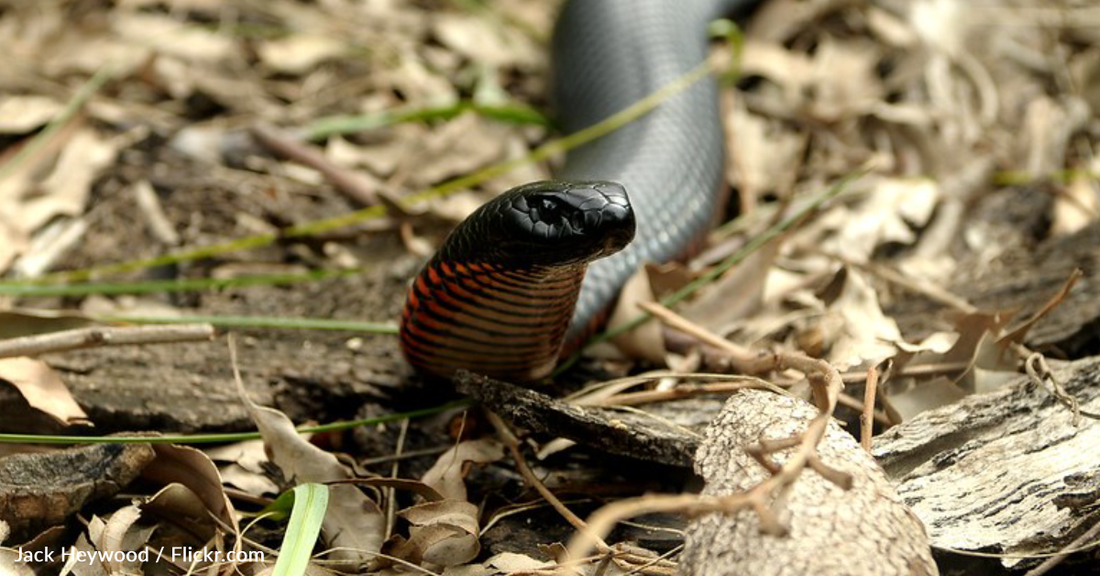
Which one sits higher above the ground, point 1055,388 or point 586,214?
point 586,214

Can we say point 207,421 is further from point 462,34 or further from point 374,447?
point 462,34

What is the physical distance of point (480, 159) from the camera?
17.1 ft

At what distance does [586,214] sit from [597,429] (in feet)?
1.75

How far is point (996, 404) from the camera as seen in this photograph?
9.52ft

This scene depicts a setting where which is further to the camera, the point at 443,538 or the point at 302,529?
the point at 443,538

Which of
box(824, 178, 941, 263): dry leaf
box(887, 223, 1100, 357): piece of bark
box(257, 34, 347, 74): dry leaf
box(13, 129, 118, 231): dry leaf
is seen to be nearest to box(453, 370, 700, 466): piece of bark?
box(887, 223, 1100, 357): piece of bark

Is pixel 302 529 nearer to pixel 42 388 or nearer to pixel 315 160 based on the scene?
pixel 42 388

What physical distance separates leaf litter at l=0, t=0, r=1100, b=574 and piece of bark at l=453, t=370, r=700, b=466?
269 mm

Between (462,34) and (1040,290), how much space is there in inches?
138

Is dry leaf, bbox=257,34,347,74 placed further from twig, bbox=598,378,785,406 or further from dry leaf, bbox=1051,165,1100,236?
dry leaf, bbox=1051,165,1100,236

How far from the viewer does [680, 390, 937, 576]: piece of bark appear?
1987mm

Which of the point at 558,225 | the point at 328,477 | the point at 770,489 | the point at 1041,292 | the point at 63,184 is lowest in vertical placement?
the point at 328,477

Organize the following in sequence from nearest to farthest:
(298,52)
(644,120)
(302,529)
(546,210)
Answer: (302,529) < (546,210) < (644,120) < (298,52)

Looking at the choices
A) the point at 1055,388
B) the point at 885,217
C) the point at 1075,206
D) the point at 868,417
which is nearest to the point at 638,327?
the point at 868,417
